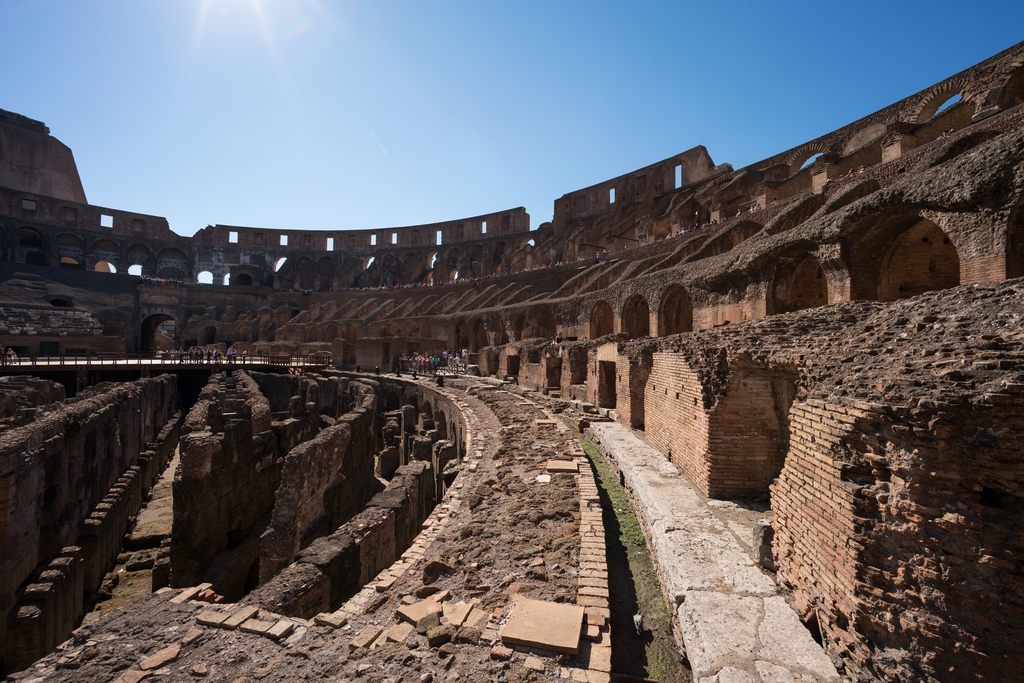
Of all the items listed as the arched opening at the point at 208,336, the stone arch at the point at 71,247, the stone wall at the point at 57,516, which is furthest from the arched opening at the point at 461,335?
the stone arch at the point at 71,247

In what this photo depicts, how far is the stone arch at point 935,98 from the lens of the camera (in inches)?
791

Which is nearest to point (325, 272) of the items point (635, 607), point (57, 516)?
point (57, 516)

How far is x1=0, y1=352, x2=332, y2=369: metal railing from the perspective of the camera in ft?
75.7

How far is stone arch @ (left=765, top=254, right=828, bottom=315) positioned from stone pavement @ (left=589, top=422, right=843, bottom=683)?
9.30m

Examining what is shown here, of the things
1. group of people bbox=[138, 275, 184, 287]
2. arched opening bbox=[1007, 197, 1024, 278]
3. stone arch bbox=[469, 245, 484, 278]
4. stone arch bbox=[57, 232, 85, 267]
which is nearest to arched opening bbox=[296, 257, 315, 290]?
group of people bbox=[138, 275, 184, 287]

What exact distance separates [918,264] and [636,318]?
10855 mm

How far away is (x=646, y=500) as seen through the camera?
19.7ft

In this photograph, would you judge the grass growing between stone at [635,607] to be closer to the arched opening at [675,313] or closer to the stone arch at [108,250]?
the arched opening at [675,313]

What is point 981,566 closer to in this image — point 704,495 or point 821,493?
point 821,493

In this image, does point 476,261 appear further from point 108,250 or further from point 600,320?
point 108,250

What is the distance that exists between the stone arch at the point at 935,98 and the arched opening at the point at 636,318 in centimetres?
1427

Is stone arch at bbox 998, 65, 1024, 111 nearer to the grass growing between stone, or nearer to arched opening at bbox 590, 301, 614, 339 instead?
arched opening at bbox 590, 301, 614, 339

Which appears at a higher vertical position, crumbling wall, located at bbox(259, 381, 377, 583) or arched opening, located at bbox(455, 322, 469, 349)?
arched opening, located at bbox(455, 322, 469, 349)

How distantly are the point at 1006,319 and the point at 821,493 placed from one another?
188 cm
